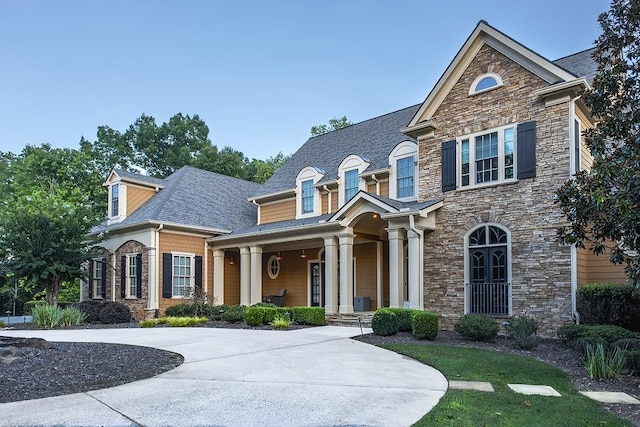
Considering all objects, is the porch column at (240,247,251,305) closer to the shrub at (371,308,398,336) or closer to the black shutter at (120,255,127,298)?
the black shutter at (120,255,127,298)

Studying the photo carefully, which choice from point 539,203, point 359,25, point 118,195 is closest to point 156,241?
point 118,195

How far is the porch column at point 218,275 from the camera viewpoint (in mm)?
19781

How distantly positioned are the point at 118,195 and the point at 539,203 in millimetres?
16631

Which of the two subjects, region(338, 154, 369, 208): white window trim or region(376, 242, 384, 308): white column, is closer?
region(376, 242, 384, 308): white column

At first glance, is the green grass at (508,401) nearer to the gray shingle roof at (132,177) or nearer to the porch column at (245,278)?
the porch column at (245,278)

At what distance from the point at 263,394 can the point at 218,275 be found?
14561mm

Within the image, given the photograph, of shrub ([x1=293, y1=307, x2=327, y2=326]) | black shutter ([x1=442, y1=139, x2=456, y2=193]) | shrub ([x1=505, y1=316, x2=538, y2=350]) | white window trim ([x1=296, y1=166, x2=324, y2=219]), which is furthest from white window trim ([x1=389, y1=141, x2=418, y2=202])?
shrub ([x1=505, y1=316, x2=538, y2=350])

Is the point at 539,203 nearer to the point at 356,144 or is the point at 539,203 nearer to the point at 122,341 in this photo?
the point at 356,144

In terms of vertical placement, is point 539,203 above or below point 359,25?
below

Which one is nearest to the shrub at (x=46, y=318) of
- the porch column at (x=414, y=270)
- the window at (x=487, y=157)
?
the porch column at (x=414, y=270)

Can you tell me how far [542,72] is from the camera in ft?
40.4

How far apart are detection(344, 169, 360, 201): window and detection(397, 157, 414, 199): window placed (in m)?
2.13

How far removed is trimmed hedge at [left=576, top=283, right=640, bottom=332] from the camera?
1048 centimetres

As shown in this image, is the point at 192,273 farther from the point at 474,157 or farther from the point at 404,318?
the point at 474,157
